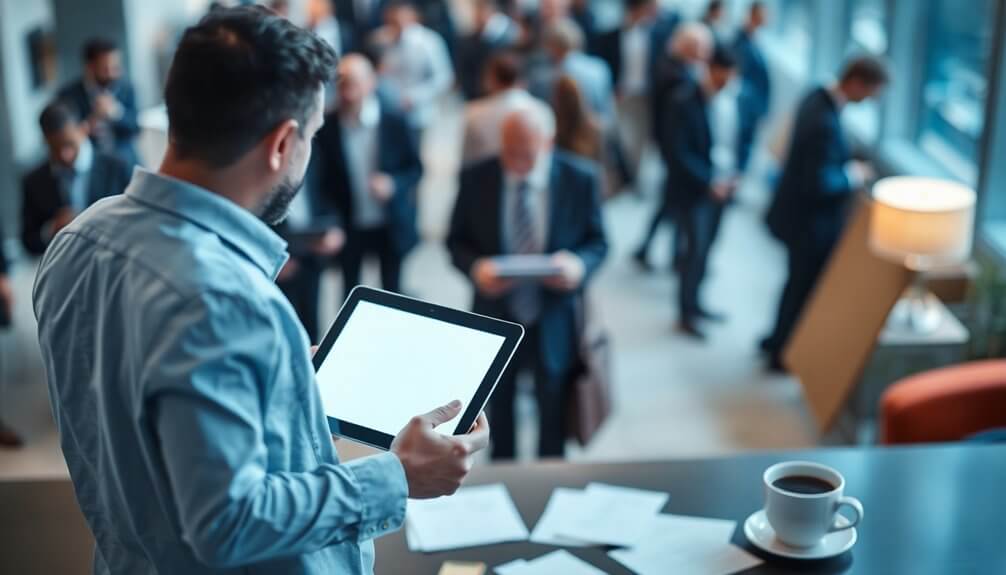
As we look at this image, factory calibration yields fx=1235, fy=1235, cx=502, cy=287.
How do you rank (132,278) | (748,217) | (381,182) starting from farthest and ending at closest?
Answer: (748,217)
(381,182)
(132,278)

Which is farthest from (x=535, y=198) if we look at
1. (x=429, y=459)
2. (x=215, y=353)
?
(x=215, y=353)

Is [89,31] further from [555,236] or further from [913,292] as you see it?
[913,292]

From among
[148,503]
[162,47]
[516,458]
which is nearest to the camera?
[148,503]

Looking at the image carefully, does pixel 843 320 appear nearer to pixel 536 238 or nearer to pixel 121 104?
pixel 536 238

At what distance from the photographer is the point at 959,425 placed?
4258 millimetres

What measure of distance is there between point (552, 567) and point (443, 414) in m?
0.60

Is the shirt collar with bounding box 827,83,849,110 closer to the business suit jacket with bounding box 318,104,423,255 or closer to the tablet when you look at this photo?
the business suit jacket with bounding box 318,104,423,255

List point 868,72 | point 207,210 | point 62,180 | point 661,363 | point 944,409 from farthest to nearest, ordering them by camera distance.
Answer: point 661,363
point 868,72
point 62,180
point 944,409
point 207,210

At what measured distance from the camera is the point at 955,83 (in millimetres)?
7562

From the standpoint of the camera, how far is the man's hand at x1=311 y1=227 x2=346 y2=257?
5.79m

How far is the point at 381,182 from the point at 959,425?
3124 mm

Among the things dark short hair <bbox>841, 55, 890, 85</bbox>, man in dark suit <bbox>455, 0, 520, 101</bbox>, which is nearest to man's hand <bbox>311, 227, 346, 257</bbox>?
dark short hair <bbox>841, 55, 890, 85</bbox>

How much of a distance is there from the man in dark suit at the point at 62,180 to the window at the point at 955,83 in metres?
4.73

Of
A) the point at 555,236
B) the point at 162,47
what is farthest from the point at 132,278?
the point at 162,47
